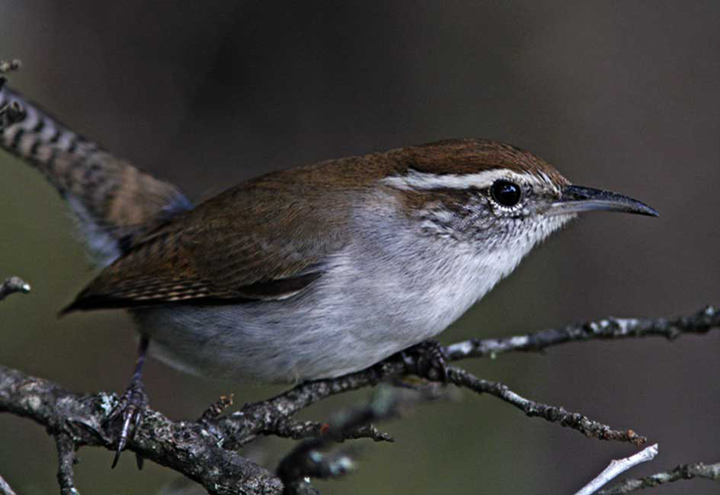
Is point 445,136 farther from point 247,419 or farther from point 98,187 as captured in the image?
point 247,419

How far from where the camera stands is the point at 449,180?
4027mm

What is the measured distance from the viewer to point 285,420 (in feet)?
11.0

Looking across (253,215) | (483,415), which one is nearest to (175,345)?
(253,215)

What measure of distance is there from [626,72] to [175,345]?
4948mm

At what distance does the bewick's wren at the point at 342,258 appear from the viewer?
3.85m

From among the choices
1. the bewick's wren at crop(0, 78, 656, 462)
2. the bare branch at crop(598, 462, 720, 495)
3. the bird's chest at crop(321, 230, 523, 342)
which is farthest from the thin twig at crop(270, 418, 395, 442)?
the bare branch at crop(598, 462, 720, 495)

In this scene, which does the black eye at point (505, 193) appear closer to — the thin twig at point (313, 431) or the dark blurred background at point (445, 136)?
the thin twig at point (313, 431)

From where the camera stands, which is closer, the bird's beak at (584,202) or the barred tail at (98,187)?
the bird's beak at (584,202)

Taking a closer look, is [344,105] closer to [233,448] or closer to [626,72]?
[626,72]

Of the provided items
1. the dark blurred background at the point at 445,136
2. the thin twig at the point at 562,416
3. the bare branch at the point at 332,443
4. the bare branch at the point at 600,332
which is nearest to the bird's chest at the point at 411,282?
the bare branch at the point at 600,332

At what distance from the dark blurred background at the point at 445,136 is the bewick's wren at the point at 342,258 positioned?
1297 millimetres

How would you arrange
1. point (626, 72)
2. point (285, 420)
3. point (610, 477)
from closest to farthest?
1. point (610, 477)
2. point (285, 420)
3. point (626, 72)

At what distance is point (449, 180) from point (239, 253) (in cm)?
110

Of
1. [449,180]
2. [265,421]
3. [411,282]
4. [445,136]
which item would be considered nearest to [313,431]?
[265,421]
